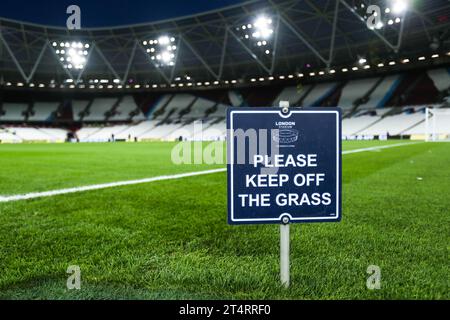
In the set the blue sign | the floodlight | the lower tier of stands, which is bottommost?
the blue sign

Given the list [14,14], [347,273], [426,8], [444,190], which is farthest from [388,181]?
[14,14]

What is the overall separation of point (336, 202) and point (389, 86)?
152 feet

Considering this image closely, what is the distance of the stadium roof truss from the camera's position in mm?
37344

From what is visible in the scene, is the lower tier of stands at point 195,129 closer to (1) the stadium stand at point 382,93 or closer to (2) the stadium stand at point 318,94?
(1) the stadium stand at point 382,93

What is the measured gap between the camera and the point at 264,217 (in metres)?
1.89

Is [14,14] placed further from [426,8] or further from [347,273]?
[347,273]

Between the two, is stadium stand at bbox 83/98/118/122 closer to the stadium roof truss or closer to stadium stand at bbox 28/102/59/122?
the stadium roof truss

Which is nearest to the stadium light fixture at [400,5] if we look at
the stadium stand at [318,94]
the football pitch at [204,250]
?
the stadium stand at [318,94]

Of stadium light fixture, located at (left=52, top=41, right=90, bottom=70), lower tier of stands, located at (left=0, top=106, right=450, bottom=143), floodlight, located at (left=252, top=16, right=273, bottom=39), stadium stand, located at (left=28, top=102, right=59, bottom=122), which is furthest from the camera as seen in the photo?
stadium stand, located at (left=28, top=102, right=59, bottom=122)

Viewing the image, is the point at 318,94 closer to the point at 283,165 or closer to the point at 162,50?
the point at 162,50

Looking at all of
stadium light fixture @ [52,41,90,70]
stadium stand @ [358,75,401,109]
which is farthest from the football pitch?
stadium light fixture @ [52,41,90,70]

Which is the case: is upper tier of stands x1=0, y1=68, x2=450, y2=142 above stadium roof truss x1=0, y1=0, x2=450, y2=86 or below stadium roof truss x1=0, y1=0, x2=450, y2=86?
below

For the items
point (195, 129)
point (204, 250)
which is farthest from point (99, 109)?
point (204, 250)

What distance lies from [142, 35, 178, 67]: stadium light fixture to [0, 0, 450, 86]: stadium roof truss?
43 cm
